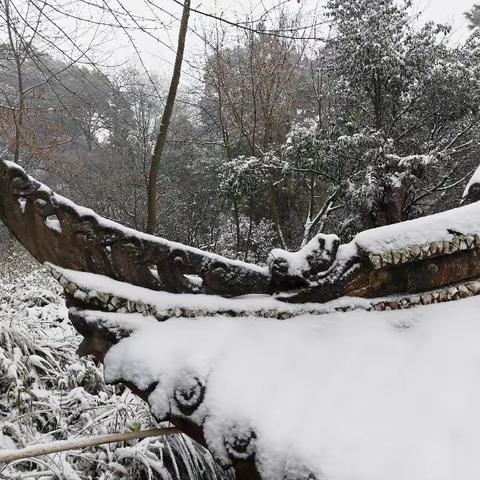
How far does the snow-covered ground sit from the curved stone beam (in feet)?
3.97

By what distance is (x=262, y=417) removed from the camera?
0.92m

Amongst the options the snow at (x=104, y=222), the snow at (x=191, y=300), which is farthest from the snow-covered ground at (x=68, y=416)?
the snow at (x=104, y=222)

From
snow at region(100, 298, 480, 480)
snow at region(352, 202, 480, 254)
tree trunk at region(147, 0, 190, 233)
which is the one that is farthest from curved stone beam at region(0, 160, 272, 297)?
tree trunk at region(147, 0, 190, 233)

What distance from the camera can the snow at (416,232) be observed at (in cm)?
118

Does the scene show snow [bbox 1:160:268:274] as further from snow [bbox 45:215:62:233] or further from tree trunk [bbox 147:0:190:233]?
tree trunk [bbox 147:0:190:233]

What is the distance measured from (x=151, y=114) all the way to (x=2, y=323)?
30.2 ft

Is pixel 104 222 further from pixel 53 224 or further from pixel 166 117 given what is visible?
pixel 166 117

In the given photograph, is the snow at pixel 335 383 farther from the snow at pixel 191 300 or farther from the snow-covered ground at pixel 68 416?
the snow-covered ground at pixel 68 416

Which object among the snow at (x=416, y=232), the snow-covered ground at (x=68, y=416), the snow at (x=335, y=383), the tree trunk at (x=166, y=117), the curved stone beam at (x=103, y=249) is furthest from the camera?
the tree trunk at (x=166, y=117)

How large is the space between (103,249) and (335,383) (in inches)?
24.7

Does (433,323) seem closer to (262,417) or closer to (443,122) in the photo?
(262,417)

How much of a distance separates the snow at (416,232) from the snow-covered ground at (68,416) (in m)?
1.50

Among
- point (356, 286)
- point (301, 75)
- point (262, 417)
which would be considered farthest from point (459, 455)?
point (301, 75)

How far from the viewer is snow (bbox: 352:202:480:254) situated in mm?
1178
